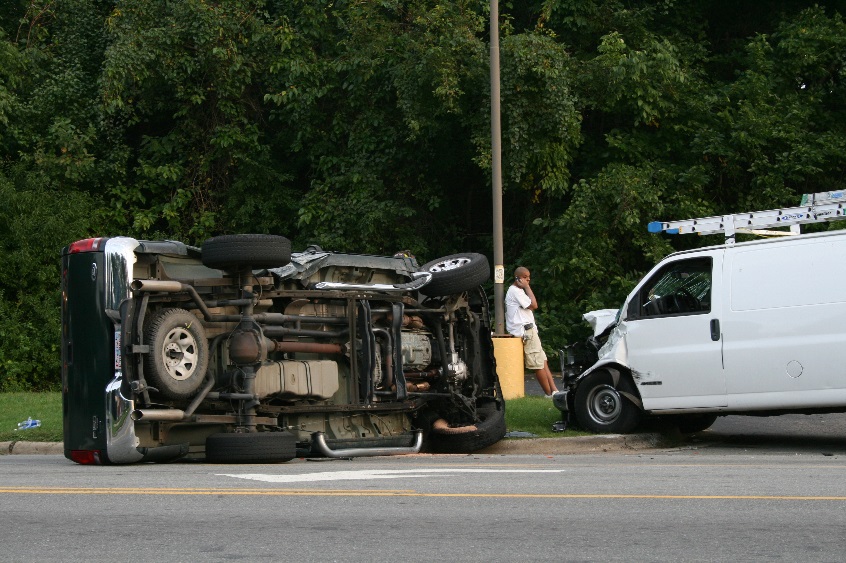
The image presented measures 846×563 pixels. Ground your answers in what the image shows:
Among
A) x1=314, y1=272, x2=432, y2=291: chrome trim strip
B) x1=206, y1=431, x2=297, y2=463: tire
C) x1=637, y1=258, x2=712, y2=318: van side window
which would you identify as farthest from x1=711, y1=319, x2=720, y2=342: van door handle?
x1=206, y1=431, x2=297, y2=463: tire

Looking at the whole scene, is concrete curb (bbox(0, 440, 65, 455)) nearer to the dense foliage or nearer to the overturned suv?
the overturned suv

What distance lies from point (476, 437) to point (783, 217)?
12.8 ft

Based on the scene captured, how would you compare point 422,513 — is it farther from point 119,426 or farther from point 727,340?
point 727,340

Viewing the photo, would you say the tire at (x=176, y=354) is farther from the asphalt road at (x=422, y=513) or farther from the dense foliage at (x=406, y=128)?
the dense foliage at (x=406, y=128)

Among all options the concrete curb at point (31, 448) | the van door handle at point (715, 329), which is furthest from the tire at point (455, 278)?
the concrete curb at point (31, 448)

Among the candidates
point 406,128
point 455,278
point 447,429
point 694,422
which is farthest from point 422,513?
point 406,128

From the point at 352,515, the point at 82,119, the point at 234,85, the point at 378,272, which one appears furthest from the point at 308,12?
the point at 352,515

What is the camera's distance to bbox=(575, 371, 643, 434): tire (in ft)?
44.1

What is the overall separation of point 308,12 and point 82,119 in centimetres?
539

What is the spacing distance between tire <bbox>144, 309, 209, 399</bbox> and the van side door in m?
5.11

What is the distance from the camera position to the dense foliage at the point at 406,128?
23.1 metres

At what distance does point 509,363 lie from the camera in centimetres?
1662

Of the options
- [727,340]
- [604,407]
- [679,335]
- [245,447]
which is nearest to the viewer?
[245,447]

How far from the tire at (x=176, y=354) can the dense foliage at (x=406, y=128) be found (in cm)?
1334
